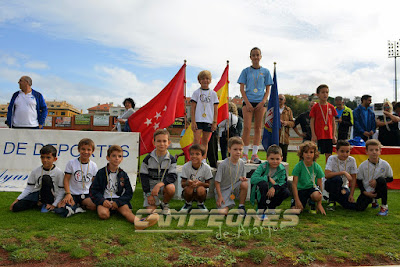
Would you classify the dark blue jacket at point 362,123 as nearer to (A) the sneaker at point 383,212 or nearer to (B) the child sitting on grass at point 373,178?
(B) the child sitting on grass at point 373,178

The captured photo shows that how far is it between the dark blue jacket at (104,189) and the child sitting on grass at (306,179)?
100 inches

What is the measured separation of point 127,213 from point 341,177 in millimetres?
3524

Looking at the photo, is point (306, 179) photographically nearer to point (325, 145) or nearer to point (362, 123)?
point (325, 145)

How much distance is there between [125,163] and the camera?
22.4ft

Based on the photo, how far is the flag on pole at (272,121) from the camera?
6770 millimetres

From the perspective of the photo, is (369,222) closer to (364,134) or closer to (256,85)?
(256,85)

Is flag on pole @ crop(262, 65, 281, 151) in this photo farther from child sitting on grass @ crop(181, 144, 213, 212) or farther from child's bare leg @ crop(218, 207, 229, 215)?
child's bare leg @ crop(218, 207, 229, 215)

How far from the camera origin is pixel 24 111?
7000 mm

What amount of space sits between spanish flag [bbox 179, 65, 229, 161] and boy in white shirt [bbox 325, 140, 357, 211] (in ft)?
9.06

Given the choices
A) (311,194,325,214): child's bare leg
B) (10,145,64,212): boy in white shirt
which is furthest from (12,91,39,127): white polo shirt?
(311,194,325,214): child's bare leg

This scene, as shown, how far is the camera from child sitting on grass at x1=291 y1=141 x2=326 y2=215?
486 centimetres

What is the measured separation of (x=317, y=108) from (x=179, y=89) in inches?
131

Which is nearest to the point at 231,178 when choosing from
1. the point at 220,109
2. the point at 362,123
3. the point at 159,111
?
the point at 220,109

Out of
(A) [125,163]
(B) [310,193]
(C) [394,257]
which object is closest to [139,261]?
(C) [394,257]
